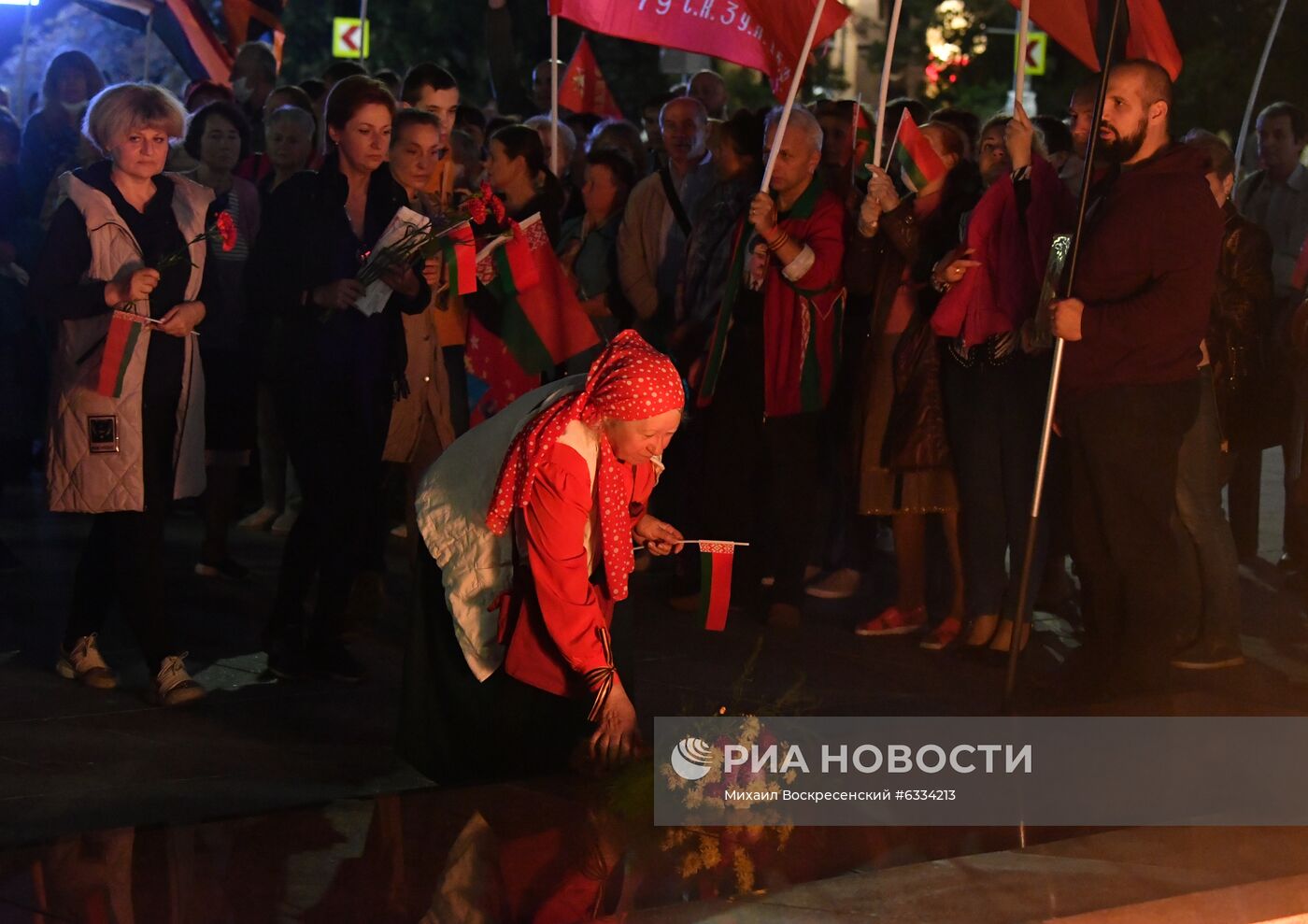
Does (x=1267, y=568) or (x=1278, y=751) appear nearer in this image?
(x=1278, y=751)

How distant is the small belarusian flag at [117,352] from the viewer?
19.9 feet

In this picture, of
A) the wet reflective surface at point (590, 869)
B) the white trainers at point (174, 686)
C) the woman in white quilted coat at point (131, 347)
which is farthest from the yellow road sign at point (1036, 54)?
the wet reflective surface at point (590, 869)

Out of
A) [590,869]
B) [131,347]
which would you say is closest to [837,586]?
[131,347]

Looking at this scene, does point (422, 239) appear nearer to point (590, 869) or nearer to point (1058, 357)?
point (1058, 357)

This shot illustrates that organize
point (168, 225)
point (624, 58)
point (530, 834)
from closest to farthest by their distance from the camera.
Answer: point (530, 834)
point (168, 225)
point (624, 58)

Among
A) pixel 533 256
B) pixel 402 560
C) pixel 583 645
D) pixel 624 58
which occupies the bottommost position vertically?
pixel 402 560

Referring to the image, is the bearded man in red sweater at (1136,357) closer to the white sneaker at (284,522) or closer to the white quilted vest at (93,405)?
the white quilted vest at (93,405)

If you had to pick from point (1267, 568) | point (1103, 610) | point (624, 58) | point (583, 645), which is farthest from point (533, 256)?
point (624, 58)

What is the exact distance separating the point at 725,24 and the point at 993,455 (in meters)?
2.66

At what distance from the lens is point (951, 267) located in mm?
7086

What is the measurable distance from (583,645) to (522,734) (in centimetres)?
44

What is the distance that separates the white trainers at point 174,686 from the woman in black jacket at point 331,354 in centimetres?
44

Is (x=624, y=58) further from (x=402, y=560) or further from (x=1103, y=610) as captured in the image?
(x=1103, y=610)

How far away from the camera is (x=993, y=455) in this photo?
7320mm
